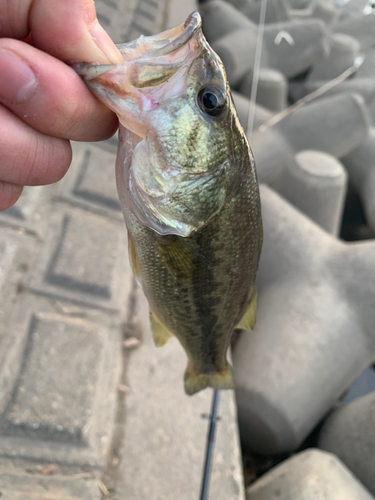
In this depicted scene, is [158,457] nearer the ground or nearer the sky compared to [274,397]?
nearer the sky

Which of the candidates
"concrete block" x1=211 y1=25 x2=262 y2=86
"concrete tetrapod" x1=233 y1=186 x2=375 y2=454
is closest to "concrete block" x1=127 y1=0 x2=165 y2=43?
"concrete block" x1=211 y1=25 x2=262 y2=86

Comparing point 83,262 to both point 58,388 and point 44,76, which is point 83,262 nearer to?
point 58,388

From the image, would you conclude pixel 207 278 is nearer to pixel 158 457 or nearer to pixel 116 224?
pixel 158 457

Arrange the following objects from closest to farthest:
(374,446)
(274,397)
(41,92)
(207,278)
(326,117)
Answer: (41,92), (207,278), (374,446), (274,397), (326,117)

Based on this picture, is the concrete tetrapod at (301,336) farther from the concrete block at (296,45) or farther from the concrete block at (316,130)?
the concrete block at (296,45)

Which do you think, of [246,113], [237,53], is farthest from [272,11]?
[246,113]

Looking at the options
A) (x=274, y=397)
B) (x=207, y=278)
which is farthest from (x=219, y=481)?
(x=207, y=278)
